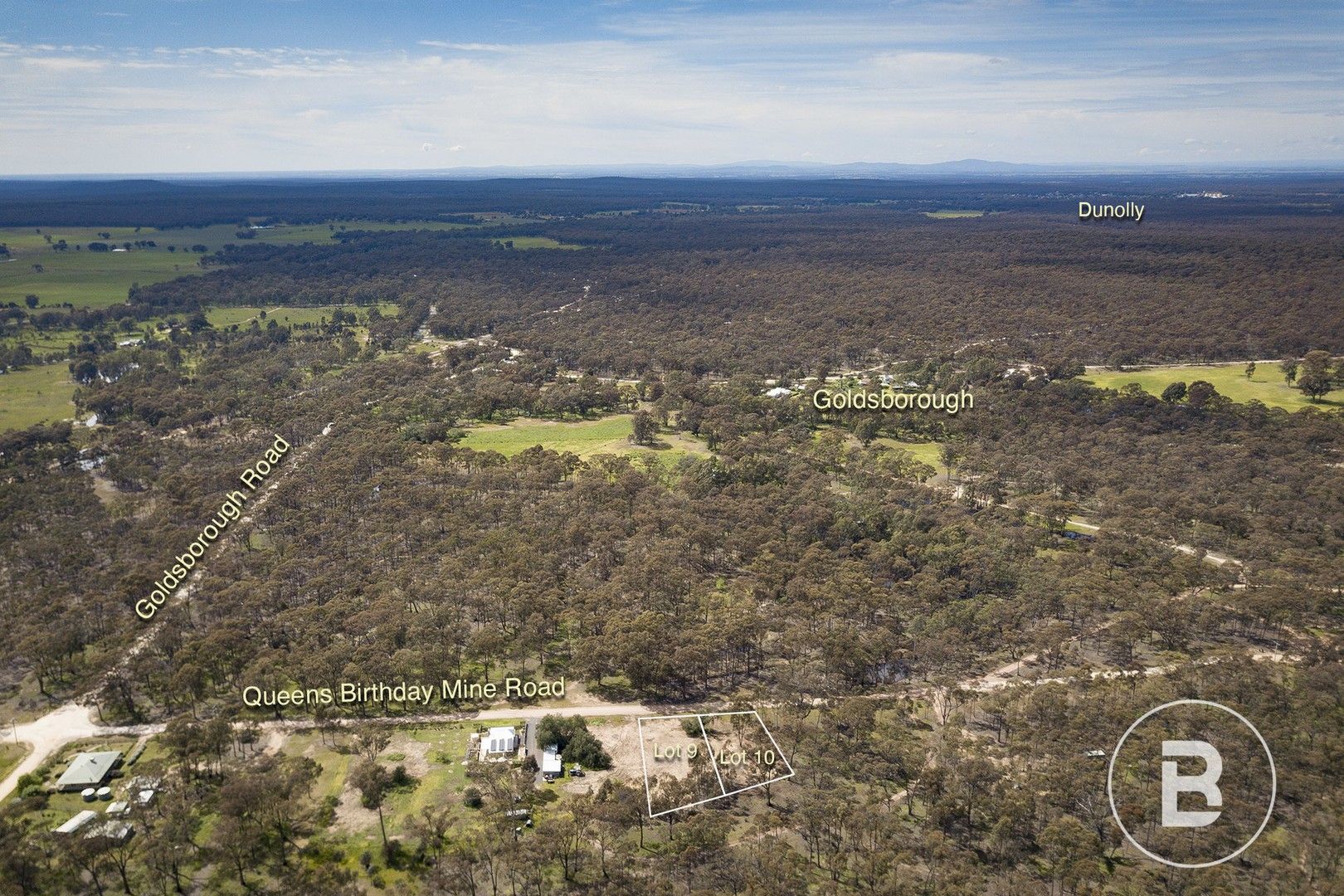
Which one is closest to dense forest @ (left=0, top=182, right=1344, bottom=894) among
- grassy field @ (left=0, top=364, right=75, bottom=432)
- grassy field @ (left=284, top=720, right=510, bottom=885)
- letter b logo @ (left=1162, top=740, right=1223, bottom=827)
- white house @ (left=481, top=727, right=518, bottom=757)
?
grassy field @ (left=284, top=720, right=510, bottom=885)

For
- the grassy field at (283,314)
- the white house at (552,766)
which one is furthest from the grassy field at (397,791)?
the grassy field at (283,314)

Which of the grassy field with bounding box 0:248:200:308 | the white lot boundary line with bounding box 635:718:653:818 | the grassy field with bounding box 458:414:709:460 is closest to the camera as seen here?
the white lot boundary line with bounding box 635:718:653:818

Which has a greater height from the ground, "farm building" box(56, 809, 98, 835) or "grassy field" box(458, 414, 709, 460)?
"grassy field" box(458, 414, 709, 460)

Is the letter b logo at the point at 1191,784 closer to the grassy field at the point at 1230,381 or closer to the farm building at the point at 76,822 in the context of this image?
the farm building at the point at 76,822

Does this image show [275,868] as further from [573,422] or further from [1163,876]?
[573,422]

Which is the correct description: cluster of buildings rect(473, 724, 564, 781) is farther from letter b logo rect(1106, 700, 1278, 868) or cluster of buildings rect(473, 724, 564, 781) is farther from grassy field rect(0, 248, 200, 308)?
grassy field rect(0, 248, 200, 308)

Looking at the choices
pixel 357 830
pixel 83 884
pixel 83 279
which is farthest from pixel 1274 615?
pixel 83 279

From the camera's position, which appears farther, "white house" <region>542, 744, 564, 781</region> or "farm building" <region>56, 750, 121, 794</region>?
"white house" <region>542, 744, 564, 781</region>
